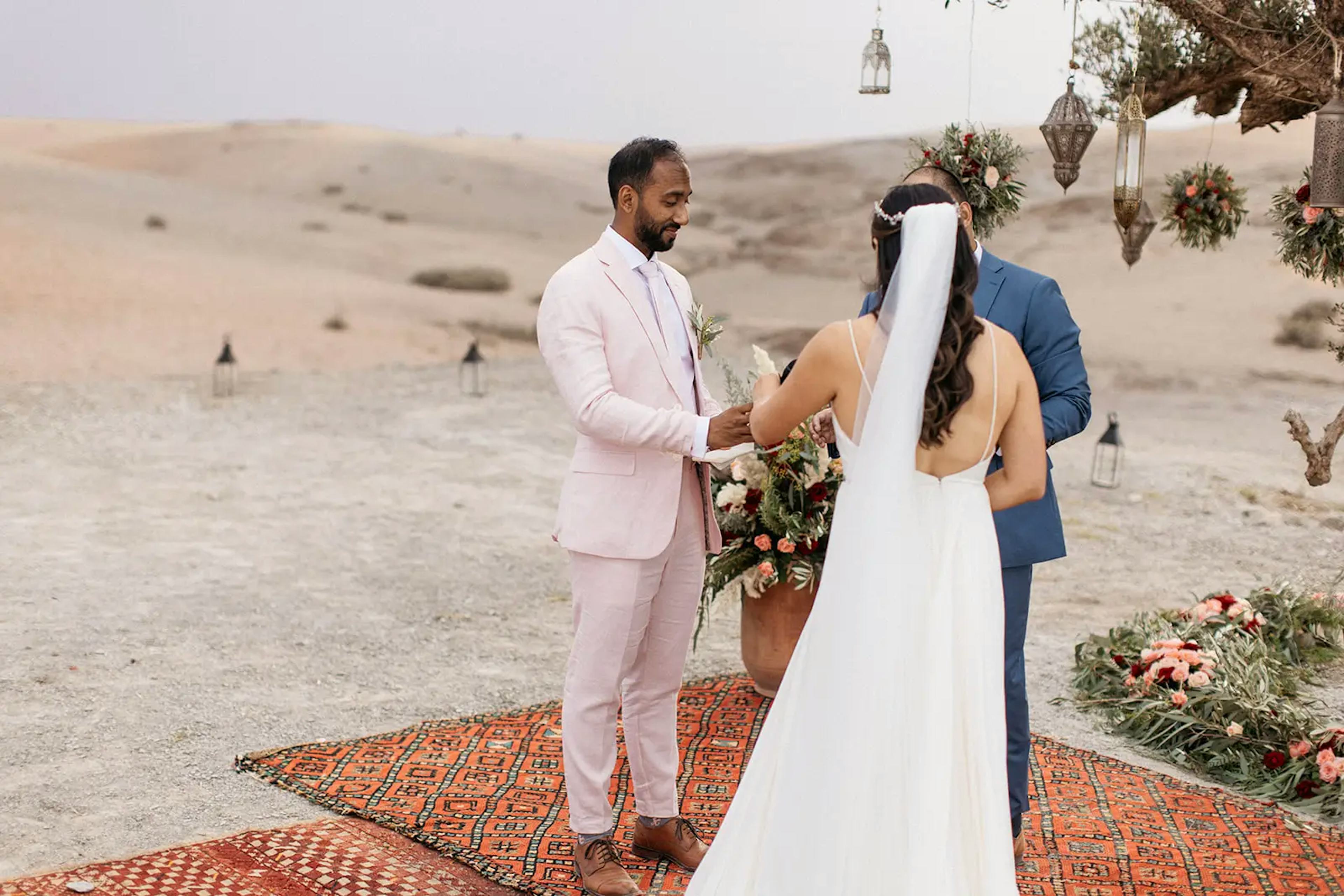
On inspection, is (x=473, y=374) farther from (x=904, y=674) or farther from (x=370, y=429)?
(x=904, y=674)

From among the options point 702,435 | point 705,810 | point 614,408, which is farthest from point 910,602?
point 705,810

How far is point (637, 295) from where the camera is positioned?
3.96 metres

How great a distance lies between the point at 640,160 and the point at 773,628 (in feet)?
8.60

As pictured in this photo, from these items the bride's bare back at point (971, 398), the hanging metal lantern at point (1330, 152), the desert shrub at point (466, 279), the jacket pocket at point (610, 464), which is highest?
the hanging metal lantern at point (1330, 152)

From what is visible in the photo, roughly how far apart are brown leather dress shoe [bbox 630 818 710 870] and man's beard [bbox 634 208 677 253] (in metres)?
1.81

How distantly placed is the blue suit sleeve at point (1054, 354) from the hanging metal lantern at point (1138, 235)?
240 centimetres

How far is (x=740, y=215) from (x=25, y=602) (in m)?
26.7

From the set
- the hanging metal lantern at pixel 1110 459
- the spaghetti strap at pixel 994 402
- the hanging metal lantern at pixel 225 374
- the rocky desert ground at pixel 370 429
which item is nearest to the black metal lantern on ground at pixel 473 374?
the rocky desert ground at pixel 370 429

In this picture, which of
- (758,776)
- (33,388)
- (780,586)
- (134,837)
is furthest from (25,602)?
(33,388)

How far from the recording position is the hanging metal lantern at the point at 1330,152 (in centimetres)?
459

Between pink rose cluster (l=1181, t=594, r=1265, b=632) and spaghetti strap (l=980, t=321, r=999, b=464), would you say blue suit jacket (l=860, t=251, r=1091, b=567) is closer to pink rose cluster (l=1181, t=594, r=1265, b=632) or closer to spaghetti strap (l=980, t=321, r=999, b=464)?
spaghetti strap (l=980, t=321, r=999, b=464)

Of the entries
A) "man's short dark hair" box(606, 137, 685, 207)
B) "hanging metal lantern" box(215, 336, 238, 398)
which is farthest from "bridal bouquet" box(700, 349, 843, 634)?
"hanging metal lantern" box(215, 336, 238, 398)

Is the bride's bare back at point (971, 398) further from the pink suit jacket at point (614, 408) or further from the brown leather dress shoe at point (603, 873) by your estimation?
the brown leather dress shoe at point (603, 873)

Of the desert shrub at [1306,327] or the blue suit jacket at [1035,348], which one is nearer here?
the blue suit jacket at [1035,348]
